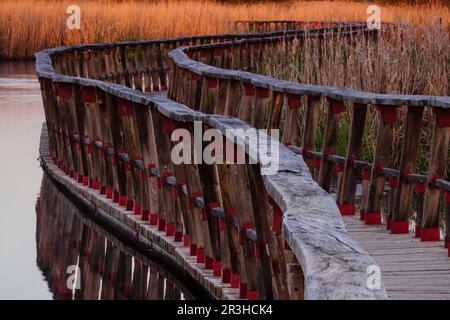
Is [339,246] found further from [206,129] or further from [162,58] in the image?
[162,58]

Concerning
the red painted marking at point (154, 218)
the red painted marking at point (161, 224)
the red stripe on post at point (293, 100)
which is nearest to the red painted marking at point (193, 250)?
the red painted marking at point (161, 224)

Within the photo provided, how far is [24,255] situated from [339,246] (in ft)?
20.9

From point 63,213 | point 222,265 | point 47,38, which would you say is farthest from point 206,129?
point 47,38

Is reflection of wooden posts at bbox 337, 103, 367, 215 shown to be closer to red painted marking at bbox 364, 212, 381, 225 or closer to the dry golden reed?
red painted marking at bbox 364, 212, 381, 225

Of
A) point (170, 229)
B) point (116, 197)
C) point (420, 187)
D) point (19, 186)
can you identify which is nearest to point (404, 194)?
point (420, 187)

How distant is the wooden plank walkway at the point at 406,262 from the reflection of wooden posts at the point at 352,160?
263 mm

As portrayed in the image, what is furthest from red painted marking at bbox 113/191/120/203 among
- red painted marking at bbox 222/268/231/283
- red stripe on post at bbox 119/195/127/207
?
red painted marking at bbox 222/268/231/283

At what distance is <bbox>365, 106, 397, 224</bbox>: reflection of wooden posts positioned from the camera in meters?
8.37

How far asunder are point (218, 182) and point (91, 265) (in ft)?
6.17

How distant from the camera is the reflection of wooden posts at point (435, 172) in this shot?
7711mm

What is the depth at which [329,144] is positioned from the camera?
361 inches

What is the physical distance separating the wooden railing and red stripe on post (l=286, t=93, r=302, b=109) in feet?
0.04

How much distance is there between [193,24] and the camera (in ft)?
103

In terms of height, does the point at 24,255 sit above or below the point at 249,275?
below
